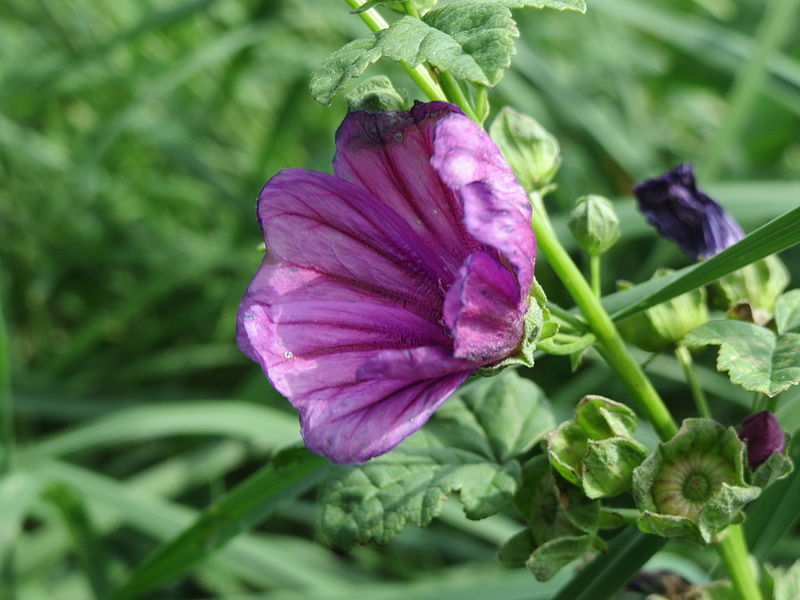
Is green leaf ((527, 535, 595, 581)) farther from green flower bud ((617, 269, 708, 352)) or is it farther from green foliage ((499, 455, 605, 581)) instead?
green flower bud ((617, 269, 708, 352))

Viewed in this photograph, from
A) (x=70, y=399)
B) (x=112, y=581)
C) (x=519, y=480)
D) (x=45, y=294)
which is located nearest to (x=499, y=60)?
(x=519, y=480)

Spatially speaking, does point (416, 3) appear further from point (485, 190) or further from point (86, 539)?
point (86, 539)

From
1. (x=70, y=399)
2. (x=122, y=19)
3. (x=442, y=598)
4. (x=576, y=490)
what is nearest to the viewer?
(x=576, y=490)

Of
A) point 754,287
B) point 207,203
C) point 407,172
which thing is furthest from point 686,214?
point 207,203

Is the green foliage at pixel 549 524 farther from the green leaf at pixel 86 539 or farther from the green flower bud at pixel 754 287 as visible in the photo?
the green leaf at pixel 86 539

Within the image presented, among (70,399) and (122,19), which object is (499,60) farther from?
(122,19)

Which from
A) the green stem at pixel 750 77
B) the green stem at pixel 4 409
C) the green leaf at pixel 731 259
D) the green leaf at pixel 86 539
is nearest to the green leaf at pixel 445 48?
the green leaf at pixel 731 259
